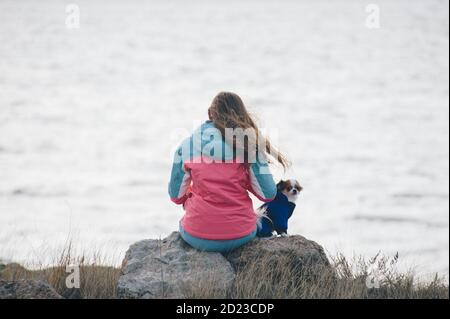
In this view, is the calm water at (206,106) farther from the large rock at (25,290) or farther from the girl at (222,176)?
the large rock at (25,290)

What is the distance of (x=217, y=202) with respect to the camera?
5129mm

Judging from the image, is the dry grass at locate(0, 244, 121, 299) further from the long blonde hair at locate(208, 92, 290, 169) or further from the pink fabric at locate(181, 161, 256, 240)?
the long blonde hair at locate(208, 92, 290, 169)

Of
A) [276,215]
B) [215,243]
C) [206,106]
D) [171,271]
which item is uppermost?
[276,215]

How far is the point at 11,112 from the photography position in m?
40.1

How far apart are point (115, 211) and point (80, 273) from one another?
16607mm

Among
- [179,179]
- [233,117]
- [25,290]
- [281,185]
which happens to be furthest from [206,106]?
[25,290]

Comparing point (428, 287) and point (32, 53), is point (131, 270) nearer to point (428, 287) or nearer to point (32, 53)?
point (428, 287)

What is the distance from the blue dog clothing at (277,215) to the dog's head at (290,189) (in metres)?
0.07

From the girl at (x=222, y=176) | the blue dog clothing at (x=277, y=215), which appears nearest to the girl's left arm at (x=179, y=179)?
the girl at (x=222, y=176)

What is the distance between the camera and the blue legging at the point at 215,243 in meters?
5.22

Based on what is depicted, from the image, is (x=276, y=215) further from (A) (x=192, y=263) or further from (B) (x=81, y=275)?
(B) (x=81, y=275)

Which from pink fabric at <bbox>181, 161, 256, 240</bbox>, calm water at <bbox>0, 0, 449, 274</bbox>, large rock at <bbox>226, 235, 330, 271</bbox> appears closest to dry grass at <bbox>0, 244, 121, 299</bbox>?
calm water at <bbox>0, 0, 449, 274</bbox>

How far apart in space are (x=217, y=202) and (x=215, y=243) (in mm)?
373

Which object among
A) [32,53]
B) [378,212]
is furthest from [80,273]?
[32,53]
